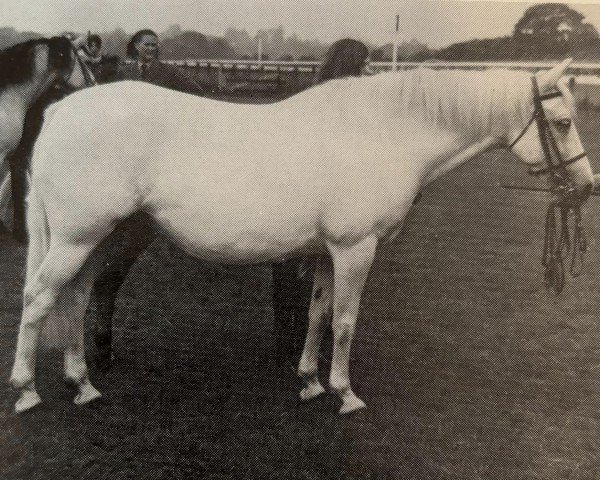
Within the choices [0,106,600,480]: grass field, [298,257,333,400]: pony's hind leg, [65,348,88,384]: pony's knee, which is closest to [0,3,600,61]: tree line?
[0,106,600,480]: grass field

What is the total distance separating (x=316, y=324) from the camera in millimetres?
2322

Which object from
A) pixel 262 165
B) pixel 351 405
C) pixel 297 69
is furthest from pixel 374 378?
pixel 297 69

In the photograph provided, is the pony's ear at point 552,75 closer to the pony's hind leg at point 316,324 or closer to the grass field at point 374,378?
the grass field at point 374,378

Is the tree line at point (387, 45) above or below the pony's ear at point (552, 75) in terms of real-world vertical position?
above

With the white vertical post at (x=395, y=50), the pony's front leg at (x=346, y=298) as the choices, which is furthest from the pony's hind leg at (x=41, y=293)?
the white vertical post at (x=395, y=50)

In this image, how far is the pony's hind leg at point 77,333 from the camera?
213 cm

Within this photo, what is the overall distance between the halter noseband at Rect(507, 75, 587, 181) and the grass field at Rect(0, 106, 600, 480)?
1.51 feet

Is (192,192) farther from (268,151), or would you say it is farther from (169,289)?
(169,289)

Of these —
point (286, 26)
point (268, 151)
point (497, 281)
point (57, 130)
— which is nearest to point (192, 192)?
point (268, 151)

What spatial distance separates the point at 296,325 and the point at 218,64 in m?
1.11

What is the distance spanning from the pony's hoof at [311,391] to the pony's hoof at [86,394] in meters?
0.75

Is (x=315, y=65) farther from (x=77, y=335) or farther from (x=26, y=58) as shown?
(x=77, y=335)

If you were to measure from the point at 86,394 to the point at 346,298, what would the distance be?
3.32 ft

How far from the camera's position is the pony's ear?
2.01m
